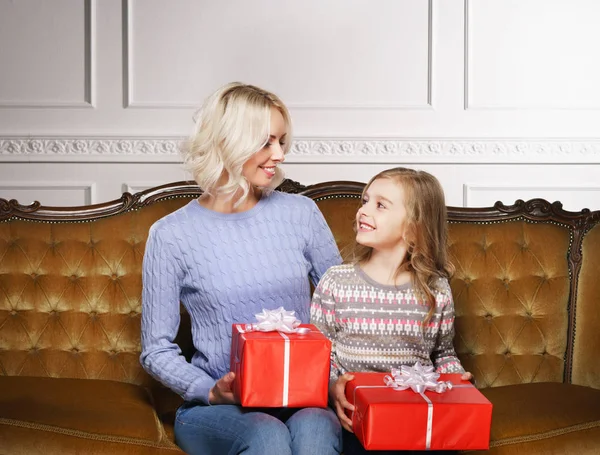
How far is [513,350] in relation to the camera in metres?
2.75

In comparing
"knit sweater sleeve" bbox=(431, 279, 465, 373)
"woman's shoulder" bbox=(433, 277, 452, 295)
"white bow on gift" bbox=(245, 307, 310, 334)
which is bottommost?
"knit sweater sleeve" bbox=(431, 279, 465, 373)

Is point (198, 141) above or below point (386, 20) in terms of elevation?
below

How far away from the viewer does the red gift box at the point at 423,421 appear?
1720 millimetres

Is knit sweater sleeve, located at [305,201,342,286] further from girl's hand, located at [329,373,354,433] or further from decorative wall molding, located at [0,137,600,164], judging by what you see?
decorative wall molding, located at [0,137,600,164]

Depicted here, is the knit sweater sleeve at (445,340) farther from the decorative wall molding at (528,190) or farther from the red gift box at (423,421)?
the decorative wall molding at (528,190)

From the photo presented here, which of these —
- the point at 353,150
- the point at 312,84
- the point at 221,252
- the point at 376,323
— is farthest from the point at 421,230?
the point at 312,84

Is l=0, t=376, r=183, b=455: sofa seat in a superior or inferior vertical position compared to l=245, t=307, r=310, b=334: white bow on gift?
inferior

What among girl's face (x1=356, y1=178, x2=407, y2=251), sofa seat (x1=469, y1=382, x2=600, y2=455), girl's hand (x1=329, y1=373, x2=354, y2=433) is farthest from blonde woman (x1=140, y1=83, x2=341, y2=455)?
sofa seat (x1=469, y1=382, x2=600, y2=455)

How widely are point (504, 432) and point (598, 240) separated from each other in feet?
3.29

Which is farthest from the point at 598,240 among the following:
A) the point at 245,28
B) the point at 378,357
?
the point at 245,28

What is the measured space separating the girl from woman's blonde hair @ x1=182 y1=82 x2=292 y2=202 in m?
0.35

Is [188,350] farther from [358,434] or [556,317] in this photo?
[556,317]

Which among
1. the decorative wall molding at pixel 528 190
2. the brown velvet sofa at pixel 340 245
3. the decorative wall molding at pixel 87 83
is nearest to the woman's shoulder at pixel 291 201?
the brown velvet sofa at pixel 340 245

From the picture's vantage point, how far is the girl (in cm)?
218
